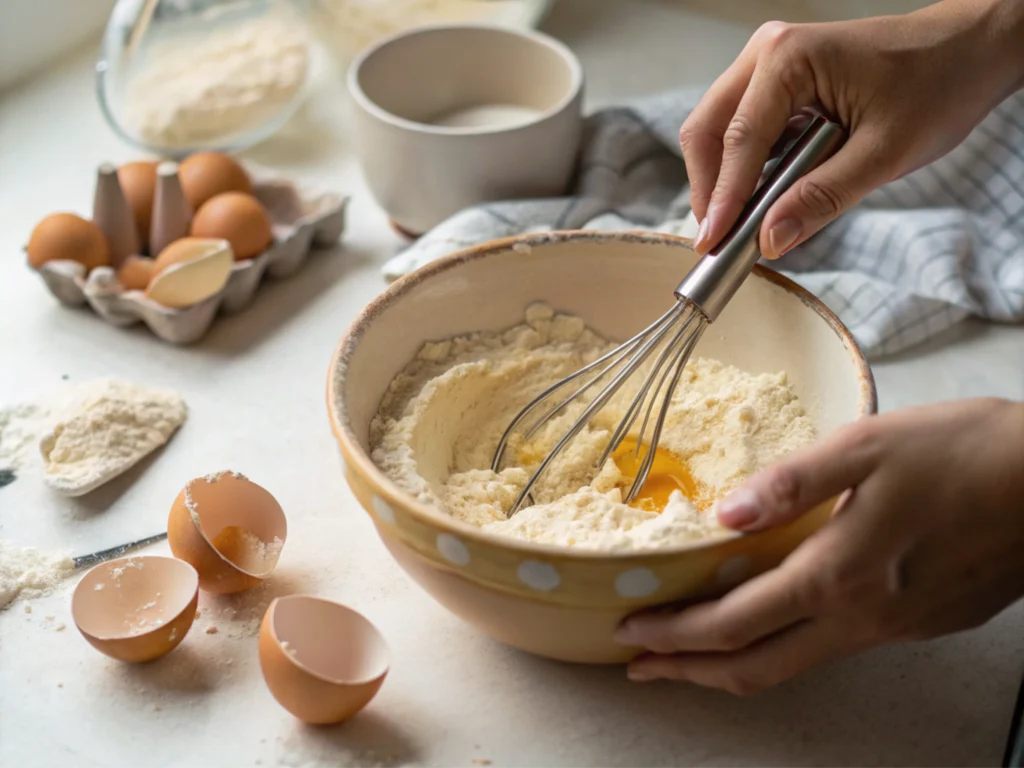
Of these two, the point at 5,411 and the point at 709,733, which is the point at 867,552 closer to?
the point at 709,733

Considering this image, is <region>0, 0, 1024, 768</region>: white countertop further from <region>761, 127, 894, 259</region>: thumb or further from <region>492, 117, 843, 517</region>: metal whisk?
<region>761, 127, 894, 259</region>: thumb

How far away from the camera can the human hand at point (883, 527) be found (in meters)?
0.62

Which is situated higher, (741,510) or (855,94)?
(855,94)

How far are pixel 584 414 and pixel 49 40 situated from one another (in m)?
1.17

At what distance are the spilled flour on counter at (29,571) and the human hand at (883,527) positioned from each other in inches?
19.6

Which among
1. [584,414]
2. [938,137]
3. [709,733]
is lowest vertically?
[709,733]

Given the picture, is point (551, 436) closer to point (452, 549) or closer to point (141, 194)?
point (452, 549)

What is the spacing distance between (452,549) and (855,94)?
0.47 metres

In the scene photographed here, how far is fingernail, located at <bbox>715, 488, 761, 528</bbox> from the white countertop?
0.59ft

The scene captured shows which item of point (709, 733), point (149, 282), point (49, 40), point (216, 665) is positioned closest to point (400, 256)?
point (149, 282)

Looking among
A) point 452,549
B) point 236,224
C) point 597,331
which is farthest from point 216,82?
point 452,549

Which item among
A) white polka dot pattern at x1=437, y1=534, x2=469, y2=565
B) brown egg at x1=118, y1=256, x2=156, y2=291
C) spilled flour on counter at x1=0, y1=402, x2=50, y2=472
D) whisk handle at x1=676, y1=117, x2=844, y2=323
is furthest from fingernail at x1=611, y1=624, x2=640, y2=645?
brown egg at x1=118, y1=256, x2=156, y2=291

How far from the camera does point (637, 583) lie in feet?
2.07

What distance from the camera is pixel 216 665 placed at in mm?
766
